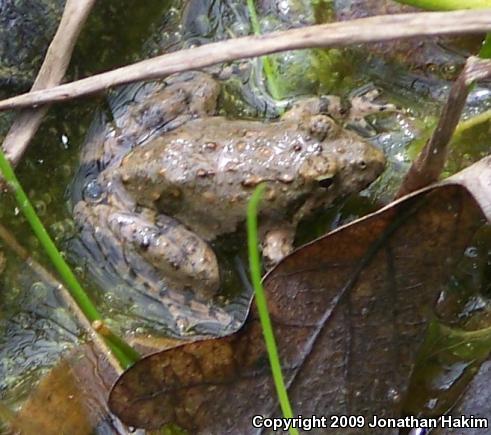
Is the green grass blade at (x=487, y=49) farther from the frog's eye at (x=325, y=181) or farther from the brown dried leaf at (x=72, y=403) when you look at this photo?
the brown dried leaf at (x=72, y=403)

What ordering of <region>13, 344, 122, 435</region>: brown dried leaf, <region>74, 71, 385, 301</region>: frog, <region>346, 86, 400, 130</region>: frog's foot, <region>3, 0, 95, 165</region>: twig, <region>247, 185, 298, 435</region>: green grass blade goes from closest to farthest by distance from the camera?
<region>247, 185, 298, 435</region>: green grass blade
<region>13, 344, 122, 435</region>: brown dried leaf
<region>3, 0, 95, 165</region>: twig
<region>74, 71, 385, 301</region>: frog
<region>346, 86, 400, 130</region>: frog's foot

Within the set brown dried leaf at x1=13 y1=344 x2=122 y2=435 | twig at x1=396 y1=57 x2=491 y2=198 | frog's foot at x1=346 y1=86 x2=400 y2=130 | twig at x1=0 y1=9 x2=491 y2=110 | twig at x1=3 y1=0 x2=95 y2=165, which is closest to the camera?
twig at x1=396 y1=57 x2=491 y2=198

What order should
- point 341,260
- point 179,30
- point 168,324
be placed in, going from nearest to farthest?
point 341,260
point 168,324
point 179,30

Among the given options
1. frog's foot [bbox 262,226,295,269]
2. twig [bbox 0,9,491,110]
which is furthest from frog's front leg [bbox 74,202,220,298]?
twig [bbox 0,9,491,110]

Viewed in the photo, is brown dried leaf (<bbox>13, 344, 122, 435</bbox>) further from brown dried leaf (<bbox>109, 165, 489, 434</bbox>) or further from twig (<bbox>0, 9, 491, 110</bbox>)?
twig (<bbox>0, 9, 491, 110</bbox>)

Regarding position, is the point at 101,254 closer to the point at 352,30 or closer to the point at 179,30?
the point at 179,30

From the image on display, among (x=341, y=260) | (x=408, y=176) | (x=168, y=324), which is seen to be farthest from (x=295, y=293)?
(x=168, y=324)
